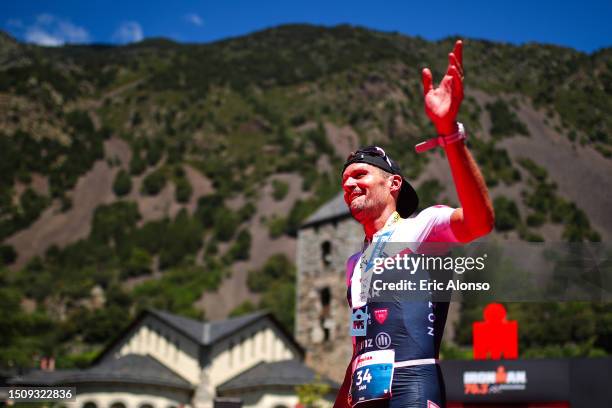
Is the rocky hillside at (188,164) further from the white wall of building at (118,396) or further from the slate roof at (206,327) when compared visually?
the white wall of building at (118,396)

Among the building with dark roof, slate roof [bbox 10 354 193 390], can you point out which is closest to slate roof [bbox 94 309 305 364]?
the building with dark roof

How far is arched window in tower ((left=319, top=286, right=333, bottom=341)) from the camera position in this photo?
4134 cm

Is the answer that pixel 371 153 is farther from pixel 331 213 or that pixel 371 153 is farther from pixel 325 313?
pixel 325 313

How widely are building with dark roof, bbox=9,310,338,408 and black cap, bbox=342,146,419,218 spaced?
3180 cm

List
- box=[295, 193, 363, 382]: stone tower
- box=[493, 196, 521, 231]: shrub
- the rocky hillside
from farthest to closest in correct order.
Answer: the rocky hillside, box=[493, 196, 521, 231]: shrub, box=[295, 193, 363, 382]: stone tower

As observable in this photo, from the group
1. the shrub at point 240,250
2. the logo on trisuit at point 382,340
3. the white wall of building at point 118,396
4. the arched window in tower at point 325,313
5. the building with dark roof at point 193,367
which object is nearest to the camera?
the logo on trisuit at point 382,340

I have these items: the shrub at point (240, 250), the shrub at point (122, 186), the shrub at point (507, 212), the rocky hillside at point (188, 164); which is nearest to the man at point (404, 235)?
the rocky hillside at point (188, 164)

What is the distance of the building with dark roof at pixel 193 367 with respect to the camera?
1372 inches

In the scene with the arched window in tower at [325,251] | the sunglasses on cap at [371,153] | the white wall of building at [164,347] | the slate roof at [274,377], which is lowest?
the sunglasses on cap at [371,153]

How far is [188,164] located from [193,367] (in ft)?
340

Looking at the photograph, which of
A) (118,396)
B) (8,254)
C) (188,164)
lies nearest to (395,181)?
(118,396)

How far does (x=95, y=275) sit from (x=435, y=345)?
104347mm

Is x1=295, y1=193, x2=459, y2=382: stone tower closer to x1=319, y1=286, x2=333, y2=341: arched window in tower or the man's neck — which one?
x1=319, y1=286, x2=333, y2=341: arched window in tower

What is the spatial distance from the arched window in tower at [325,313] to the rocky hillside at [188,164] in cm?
1812
